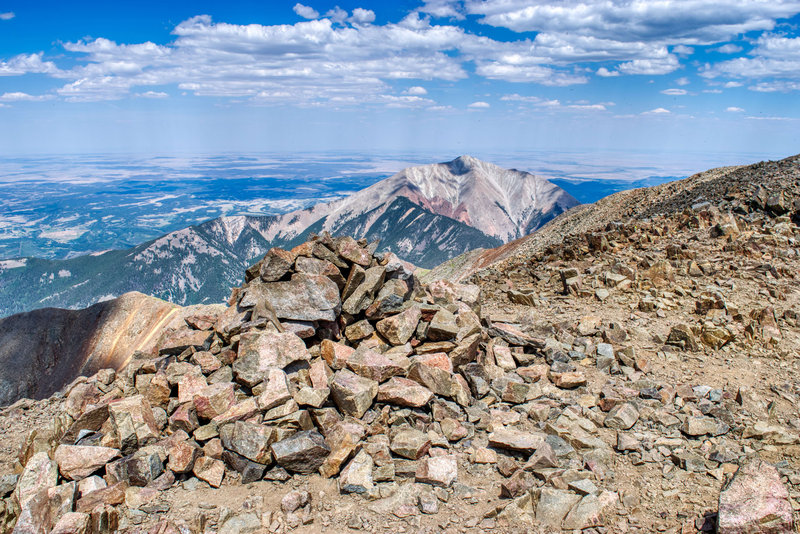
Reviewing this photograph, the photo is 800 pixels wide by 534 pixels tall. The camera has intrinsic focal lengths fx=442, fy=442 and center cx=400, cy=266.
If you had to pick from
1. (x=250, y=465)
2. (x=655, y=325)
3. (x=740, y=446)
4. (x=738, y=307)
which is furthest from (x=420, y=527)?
(x=738, y=307)

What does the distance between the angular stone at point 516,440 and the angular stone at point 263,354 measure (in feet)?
16.1

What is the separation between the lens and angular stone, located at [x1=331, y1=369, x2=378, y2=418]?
384 inches

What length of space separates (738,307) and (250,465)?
16.3 m

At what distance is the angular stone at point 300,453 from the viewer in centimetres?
853

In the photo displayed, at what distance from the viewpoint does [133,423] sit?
9.39m

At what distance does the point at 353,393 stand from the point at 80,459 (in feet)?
18.0

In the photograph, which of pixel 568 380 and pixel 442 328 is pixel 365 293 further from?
pixel 568 380

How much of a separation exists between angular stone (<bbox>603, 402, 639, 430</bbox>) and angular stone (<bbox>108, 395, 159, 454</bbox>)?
9.89 meters

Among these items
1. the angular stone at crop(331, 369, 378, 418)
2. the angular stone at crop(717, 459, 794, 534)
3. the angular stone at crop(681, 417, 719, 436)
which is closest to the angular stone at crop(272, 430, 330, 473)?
the angular stone at crop(331, 369, 378, 418)

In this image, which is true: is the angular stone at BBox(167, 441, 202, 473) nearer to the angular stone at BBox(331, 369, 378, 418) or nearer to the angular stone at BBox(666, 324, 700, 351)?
the angular stone at BBox(331, 369, 378, 418)

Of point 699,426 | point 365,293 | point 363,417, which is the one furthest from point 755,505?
point 365,293

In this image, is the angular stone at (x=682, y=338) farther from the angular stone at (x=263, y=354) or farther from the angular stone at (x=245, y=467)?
the angular stone at (x=245, y=467)

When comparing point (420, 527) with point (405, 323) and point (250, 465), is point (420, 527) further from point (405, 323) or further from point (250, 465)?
point (405, 323)

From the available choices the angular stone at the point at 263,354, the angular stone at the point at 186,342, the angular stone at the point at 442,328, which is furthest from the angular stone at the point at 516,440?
the angular stone at the point at 186,342
